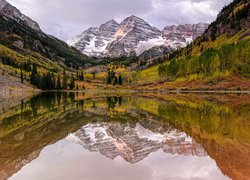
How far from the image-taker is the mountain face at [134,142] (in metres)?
26.0

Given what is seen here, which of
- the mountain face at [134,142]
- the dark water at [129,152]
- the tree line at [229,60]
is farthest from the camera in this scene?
the tree line at [229,60]

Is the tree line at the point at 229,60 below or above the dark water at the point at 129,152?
above

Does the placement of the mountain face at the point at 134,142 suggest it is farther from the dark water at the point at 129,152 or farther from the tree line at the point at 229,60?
the tree line at the point at 229,60

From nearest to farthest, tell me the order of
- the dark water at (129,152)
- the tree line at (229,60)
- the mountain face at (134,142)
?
1. the dark water at (129,152)
2. the mountain face at (134,142)
3. the tree line at (229,60)

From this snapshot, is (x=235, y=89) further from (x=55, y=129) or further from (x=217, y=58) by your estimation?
(x=55, y=129)

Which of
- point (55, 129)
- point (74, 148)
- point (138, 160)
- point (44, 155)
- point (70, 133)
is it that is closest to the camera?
point (138, 160)

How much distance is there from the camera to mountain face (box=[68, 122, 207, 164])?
1023 inches

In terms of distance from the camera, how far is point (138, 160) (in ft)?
76.3

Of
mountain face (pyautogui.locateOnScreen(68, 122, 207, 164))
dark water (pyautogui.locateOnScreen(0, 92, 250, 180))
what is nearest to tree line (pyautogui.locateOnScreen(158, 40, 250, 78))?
dark water (pyautogui.locateOnScreen(0, 92, 250, 180))

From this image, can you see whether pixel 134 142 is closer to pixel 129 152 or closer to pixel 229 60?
pixel 129 152

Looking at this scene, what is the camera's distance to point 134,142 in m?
31.9

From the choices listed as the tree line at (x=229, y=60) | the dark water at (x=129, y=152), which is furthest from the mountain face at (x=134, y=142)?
the tree line at (x=229, y=60)

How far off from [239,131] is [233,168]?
603 inches

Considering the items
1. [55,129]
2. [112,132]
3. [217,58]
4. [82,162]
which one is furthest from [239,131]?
[217,58]
